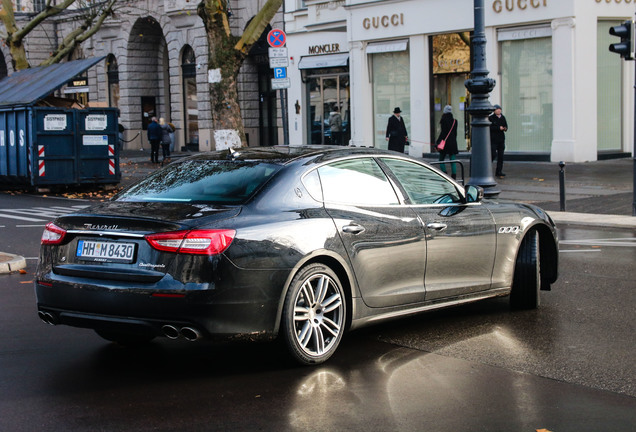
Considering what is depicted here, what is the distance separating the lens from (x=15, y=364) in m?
6.44

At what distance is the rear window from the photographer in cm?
640

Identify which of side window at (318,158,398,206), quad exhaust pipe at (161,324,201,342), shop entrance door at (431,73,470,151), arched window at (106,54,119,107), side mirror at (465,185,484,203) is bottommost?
quad exhaust pipe at (161,324,201,342)

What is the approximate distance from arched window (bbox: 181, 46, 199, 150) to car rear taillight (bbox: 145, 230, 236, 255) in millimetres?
36836

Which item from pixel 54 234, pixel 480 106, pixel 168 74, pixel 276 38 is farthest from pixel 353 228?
pixel 168 74

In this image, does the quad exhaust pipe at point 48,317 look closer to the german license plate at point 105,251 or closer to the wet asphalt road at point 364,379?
the wet asphalt road at point 364,379

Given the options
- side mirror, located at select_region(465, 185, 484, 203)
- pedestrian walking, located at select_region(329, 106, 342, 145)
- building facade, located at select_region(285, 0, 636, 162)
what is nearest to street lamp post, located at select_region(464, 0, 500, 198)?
side mirror, located at select_region(465, 185, 484, 203)

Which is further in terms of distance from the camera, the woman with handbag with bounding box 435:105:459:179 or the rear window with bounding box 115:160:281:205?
the woman with handbag with bounding box 435:105:459:179

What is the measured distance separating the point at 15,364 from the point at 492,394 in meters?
3.06

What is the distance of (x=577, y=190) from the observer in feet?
66.1

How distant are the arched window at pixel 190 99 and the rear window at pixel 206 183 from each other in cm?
3569

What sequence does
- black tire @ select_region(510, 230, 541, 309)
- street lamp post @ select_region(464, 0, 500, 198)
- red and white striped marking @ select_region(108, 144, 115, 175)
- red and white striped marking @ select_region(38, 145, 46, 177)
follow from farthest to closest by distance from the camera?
1. red and white striped marking @ select_region(108, 144, 115, 175)
2. red and white striped marking @ select_region(38, 145, 46, 177)
3. street lamp post @ select_region(464, 0, 500, 198)
4. black tire @ select_region(510, 230, 541, 309)

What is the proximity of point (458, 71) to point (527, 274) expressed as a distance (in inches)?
876

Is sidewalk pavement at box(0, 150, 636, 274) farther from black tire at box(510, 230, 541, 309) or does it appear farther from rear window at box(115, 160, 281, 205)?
black tire at box(510, 230, 541, 309)

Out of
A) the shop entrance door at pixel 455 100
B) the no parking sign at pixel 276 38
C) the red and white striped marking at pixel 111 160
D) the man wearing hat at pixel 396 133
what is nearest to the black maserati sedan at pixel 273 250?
the no parking sign at pixel 276 38
